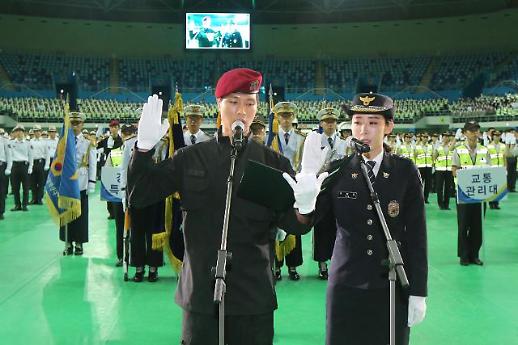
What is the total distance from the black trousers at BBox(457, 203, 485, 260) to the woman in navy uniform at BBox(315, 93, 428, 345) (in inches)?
186

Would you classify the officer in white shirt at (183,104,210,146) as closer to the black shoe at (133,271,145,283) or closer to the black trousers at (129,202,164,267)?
the black trousers at (129,202,164,267)

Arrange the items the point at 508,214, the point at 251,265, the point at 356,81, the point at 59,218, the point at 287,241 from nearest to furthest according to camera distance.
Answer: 1. the point at 251,265
2. the point at 287,241
3. the point at 59,218
4. the point at 508,214
5. the point at 356,81

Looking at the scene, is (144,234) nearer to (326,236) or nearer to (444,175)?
(326,236)

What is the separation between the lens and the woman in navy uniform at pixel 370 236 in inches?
97.1

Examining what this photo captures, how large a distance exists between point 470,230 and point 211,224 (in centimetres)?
565

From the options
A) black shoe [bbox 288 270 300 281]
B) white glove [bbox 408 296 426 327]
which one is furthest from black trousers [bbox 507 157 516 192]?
white glove [bbox 408 296 426 327]

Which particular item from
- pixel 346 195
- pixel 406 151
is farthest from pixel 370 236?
pixel 406 151

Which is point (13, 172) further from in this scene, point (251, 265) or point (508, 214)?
point (251, 265)

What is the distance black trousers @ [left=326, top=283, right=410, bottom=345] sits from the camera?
246cm

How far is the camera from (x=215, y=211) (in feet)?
6.82

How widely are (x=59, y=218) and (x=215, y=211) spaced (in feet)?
18.2

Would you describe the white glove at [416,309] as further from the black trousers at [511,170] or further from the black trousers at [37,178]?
the black trousers at [511,170]

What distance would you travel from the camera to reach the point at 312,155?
2.21 m

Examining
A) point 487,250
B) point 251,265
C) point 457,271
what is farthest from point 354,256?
point 487,250
